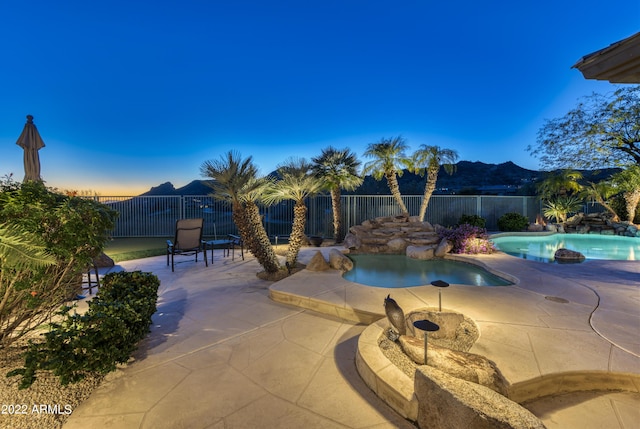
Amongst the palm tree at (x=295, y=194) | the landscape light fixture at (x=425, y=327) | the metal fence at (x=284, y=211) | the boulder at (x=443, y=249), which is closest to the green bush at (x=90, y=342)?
the landscape light fixture at (x=425, y=327)

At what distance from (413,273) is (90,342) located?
615 cm

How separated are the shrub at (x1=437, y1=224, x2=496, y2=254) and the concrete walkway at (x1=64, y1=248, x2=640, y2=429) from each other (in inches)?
125

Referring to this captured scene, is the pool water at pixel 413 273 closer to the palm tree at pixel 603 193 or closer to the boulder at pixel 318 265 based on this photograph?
the boulder at pixel 318 265

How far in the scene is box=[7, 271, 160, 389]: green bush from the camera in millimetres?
1862

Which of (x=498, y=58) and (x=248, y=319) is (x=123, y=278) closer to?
(x=248, y=319)

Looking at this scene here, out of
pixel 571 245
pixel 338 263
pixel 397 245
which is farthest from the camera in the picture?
pixel 571 245

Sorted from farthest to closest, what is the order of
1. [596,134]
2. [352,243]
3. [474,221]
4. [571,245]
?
[596,134] < [474,221] < [571,245] < [352,243]

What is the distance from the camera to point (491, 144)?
3491 centimetres

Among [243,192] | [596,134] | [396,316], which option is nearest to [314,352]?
[396,316]

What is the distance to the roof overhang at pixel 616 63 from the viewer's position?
1.86 m

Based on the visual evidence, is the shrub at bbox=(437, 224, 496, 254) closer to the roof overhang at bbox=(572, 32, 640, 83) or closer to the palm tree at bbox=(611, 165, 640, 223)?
the roof overhang at bbox=(572, 32, 640, 83)

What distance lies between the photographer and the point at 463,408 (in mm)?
1381

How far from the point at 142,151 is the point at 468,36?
21119mm

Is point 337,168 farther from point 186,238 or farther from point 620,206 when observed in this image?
point 620,206
